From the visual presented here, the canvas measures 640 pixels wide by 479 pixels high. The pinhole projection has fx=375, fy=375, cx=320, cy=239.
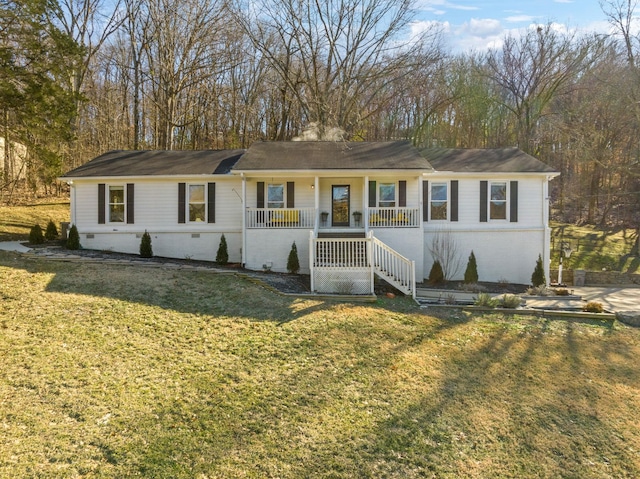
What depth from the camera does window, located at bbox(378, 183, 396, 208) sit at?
45.4 feet

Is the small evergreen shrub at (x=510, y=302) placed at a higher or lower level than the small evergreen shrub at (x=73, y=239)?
lower

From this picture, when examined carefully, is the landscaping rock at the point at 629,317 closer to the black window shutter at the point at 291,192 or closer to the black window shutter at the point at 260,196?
the black window shutter at the point at 291,192

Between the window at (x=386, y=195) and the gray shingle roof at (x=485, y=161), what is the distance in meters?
1.91

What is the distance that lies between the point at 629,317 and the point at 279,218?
10.2m

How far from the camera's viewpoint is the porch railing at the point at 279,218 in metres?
12.7

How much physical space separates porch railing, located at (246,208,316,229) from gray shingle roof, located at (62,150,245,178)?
2.40m

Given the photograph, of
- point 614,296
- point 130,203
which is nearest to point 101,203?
point 130,203

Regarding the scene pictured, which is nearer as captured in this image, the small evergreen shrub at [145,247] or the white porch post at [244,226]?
the white porch post at [244,226]

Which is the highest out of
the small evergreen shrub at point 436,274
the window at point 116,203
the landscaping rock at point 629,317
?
the window at point 116,203

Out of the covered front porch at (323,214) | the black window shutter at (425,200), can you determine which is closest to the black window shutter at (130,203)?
the covered front porch at (323,214)

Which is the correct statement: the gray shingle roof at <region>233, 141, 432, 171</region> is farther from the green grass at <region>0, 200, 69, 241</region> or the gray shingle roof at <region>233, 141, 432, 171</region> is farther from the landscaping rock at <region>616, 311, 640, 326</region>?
the green grass at <region>0, 200, 69, 241</region>

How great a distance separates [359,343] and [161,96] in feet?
81.0

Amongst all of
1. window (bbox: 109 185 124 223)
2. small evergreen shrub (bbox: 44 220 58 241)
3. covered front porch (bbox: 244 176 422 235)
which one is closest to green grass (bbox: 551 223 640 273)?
covered front porch (bbox: 244 176 422 235)

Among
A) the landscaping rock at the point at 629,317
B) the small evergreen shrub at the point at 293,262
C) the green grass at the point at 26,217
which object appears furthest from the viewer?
the green grass at the point at 26,217
